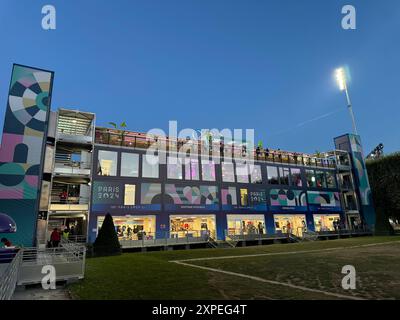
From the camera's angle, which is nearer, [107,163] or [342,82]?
[107,163]

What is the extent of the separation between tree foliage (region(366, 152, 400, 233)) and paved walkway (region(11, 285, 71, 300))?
44544 mm

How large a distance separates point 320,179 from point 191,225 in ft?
84.0

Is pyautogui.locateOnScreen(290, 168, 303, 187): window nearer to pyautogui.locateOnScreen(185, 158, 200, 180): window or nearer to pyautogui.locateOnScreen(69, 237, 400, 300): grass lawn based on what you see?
pyautogui.locateOnScreen(185, 158, 200, 180): window

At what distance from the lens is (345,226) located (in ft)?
152

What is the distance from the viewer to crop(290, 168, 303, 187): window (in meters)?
45.2

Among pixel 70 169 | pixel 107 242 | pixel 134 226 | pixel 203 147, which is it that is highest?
pixel 203 147

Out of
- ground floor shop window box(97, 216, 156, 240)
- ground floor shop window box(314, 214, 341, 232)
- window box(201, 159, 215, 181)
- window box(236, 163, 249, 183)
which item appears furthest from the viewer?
ground floor shop window box(314, 214, 341, 232)

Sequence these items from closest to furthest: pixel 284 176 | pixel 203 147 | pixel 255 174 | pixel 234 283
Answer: pixel 234 283 → pixel 203 147 → pixel 255 174 → pixel 284 176

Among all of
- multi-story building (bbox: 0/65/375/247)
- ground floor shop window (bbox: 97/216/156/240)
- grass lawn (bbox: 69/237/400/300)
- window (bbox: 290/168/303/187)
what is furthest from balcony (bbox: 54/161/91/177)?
window (bbox: 290/168/303/187)

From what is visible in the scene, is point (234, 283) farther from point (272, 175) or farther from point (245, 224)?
point (272, 175)

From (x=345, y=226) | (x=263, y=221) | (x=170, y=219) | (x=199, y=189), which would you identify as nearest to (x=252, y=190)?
(x=263, y=221)

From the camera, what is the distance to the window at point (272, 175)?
141 ft

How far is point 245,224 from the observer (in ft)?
128

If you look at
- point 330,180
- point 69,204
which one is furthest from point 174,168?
point 330,180
